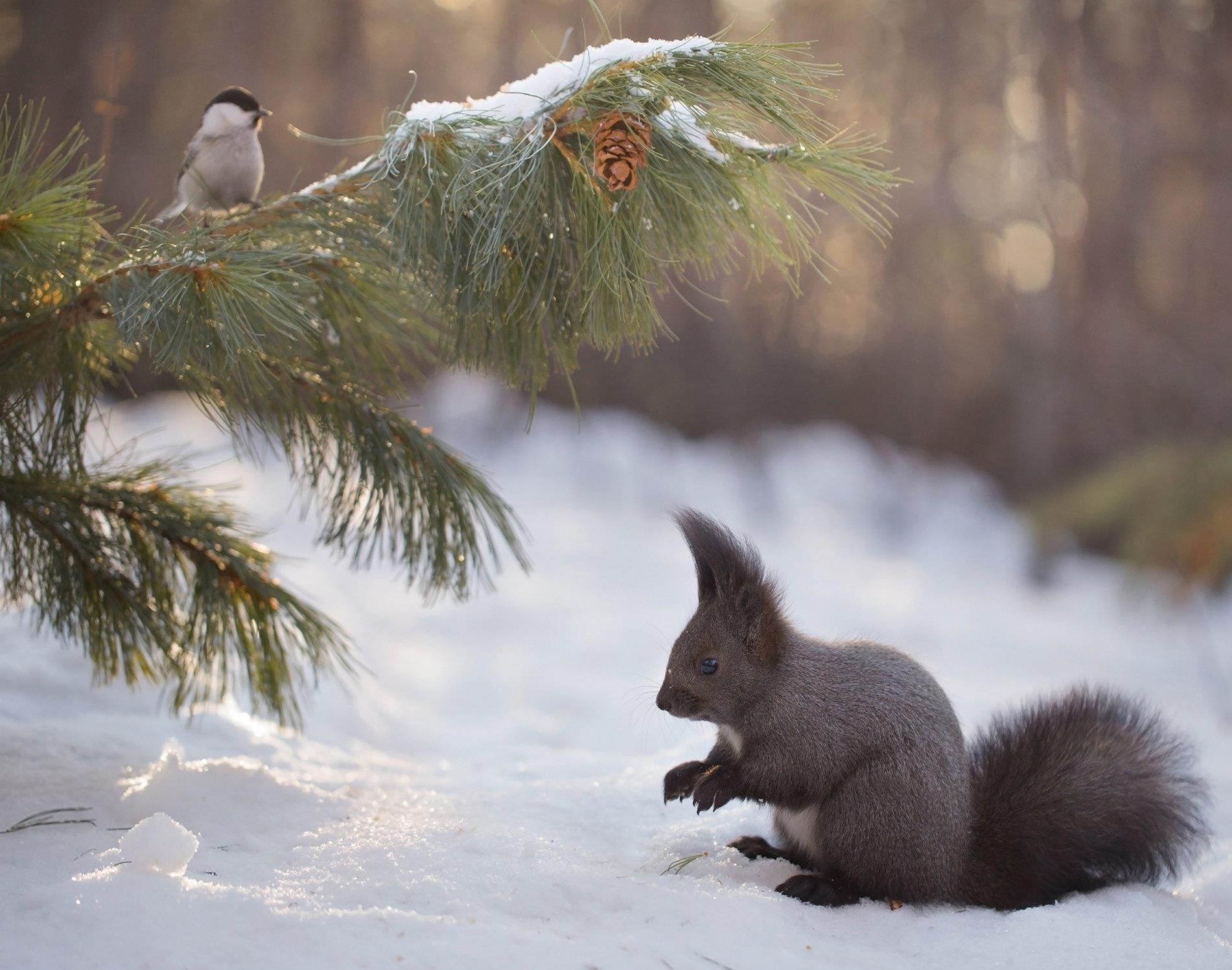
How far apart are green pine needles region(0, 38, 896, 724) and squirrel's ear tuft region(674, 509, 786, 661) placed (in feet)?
1.11

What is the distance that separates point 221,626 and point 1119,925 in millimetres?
1632

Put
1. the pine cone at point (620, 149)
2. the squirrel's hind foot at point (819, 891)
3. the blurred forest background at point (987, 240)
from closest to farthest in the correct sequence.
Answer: the pine cone at point (620, 149) < the squirrel's hind foot at point (819, 891) < the blurred forest background at point (987, 240)

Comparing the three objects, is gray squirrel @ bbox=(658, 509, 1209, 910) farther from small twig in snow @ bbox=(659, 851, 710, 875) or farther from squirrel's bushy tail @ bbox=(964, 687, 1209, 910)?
small twig in snow @ bbox=(659, 851, 710, 875)

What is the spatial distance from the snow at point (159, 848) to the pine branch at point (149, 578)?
0.48 metres

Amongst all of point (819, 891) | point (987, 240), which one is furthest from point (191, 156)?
point (987, 240)

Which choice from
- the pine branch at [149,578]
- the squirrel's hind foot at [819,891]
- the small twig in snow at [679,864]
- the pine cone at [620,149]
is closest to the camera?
the pine cone at [620,149]

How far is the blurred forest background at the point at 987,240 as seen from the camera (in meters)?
6.81

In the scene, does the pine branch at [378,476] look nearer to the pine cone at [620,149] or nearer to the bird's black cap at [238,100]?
the bird's black cap at [238,100]

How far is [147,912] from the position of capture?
4.23 feet

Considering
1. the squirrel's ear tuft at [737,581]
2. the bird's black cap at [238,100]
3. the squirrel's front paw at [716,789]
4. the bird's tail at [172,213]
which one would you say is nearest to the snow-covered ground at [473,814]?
the squirrel's front paw at [716,789]

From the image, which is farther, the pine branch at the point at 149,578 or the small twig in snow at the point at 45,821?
the pine branch at the point at 149,578

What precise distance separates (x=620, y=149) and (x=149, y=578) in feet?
3.86

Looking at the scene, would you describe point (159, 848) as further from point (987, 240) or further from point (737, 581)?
point (987, 240)

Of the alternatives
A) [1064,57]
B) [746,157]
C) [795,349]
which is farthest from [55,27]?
[1064,57]
